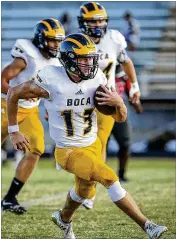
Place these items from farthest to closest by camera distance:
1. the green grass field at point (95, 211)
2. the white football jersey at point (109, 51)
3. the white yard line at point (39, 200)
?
the white yard line at point (39, 200)
the white football jersey at point (109, 51)
the green grass field at point (95, 211)

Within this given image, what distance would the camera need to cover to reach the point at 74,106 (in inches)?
157

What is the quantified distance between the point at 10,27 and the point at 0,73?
10.9m

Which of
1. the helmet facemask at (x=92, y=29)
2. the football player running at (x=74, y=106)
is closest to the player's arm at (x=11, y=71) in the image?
the helmet facemask at (x=92, y=29)

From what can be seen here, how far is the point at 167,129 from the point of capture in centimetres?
1287

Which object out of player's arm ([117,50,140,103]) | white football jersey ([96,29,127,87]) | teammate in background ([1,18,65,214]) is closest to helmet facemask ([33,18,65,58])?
teammate in background ([1,18,65,214])

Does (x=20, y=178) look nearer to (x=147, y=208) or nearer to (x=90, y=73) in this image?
(x=147, y=208)

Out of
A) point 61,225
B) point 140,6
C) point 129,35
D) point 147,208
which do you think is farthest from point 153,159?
point 61,225

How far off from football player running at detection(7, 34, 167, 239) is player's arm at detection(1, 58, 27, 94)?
108cm

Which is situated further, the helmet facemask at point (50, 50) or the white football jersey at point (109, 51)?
the white football jersey at point (109, 51)

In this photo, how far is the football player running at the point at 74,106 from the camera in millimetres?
3904

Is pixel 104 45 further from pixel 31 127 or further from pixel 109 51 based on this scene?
pixel 31 127

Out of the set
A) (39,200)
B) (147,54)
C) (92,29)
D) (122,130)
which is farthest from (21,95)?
(147,54)

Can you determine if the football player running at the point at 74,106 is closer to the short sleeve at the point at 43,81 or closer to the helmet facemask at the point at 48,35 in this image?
the short sleeve at the point at 43,81

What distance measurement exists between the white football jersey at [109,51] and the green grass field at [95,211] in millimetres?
972
